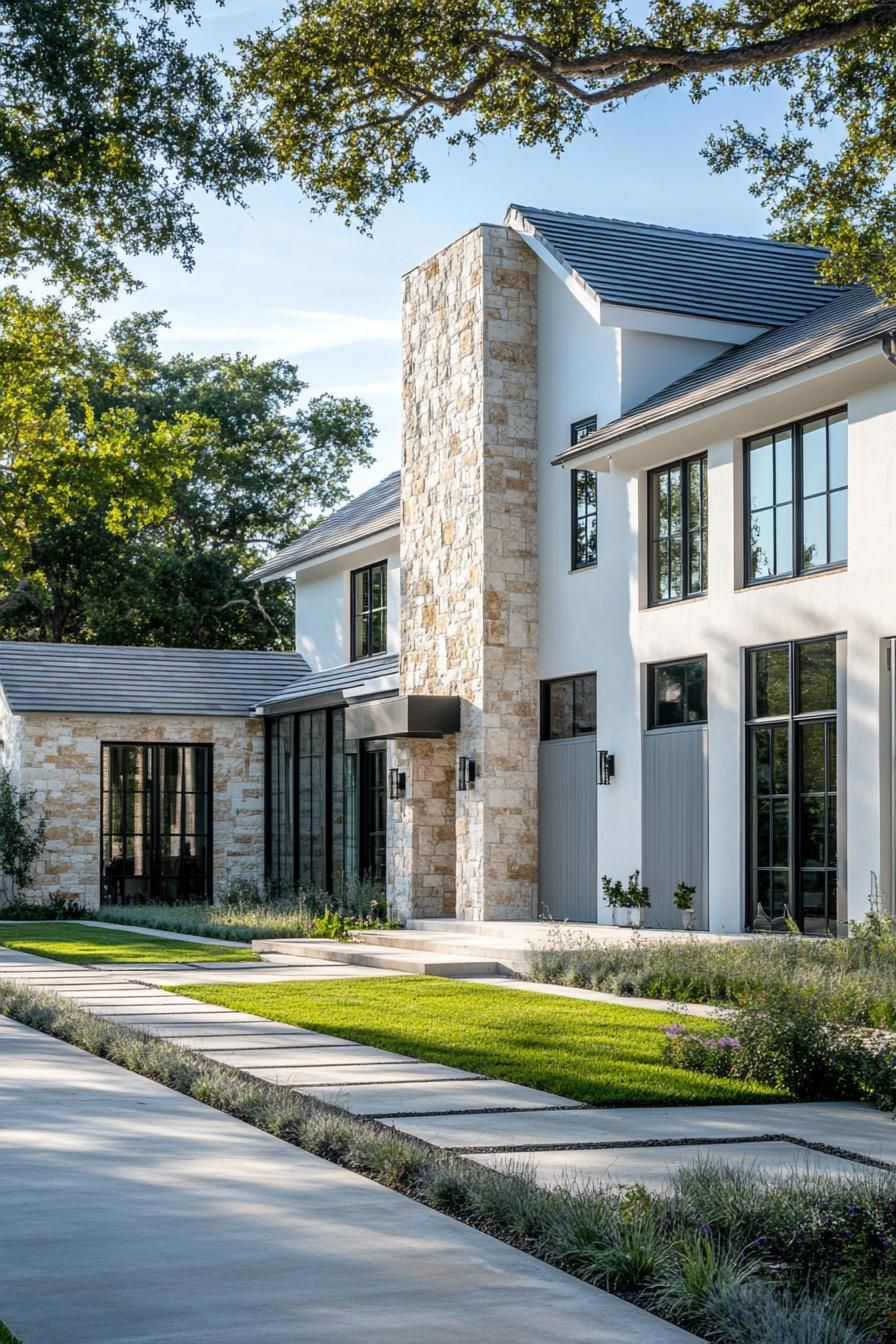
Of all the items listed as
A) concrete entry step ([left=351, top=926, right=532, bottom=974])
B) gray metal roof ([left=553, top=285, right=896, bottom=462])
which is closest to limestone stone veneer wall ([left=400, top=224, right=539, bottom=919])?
concrete entry step ([left=351, top=926, right=532, bottom=974])

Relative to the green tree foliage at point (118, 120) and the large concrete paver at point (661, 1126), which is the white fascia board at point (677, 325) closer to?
the green tree foliage at point (118, 120)

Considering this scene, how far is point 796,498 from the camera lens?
54.1 feet

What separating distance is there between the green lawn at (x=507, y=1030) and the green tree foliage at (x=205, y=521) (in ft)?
89.2

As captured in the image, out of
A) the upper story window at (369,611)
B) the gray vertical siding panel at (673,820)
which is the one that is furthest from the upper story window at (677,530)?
the upper story window at (369,611)

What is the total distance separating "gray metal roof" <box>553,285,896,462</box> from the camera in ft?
49.2

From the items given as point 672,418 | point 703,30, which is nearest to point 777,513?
point 672,418

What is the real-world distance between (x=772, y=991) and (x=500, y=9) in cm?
702

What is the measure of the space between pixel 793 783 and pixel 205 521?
30.6 metres

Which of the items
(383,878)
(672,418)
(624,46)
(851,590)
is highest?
(624,46)

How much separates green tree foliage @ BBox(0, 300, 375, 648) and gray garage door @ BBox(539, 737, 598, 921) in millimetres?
20885

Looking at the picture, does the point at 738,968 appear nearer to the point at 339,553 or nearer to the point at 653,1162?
the point at 653,1162

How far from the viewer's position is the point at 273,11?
11750 mm

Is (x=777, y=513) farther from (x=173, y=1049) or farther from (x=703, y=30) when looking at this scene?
(x=173, y=1049)

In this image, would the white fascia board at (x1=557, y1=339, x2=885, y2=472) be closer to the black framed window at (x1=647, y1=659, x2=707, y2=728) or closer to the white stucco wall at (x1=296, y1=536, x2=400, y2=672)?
the black framed window at (x1=647, y1=659, x2=707, y2=728)
